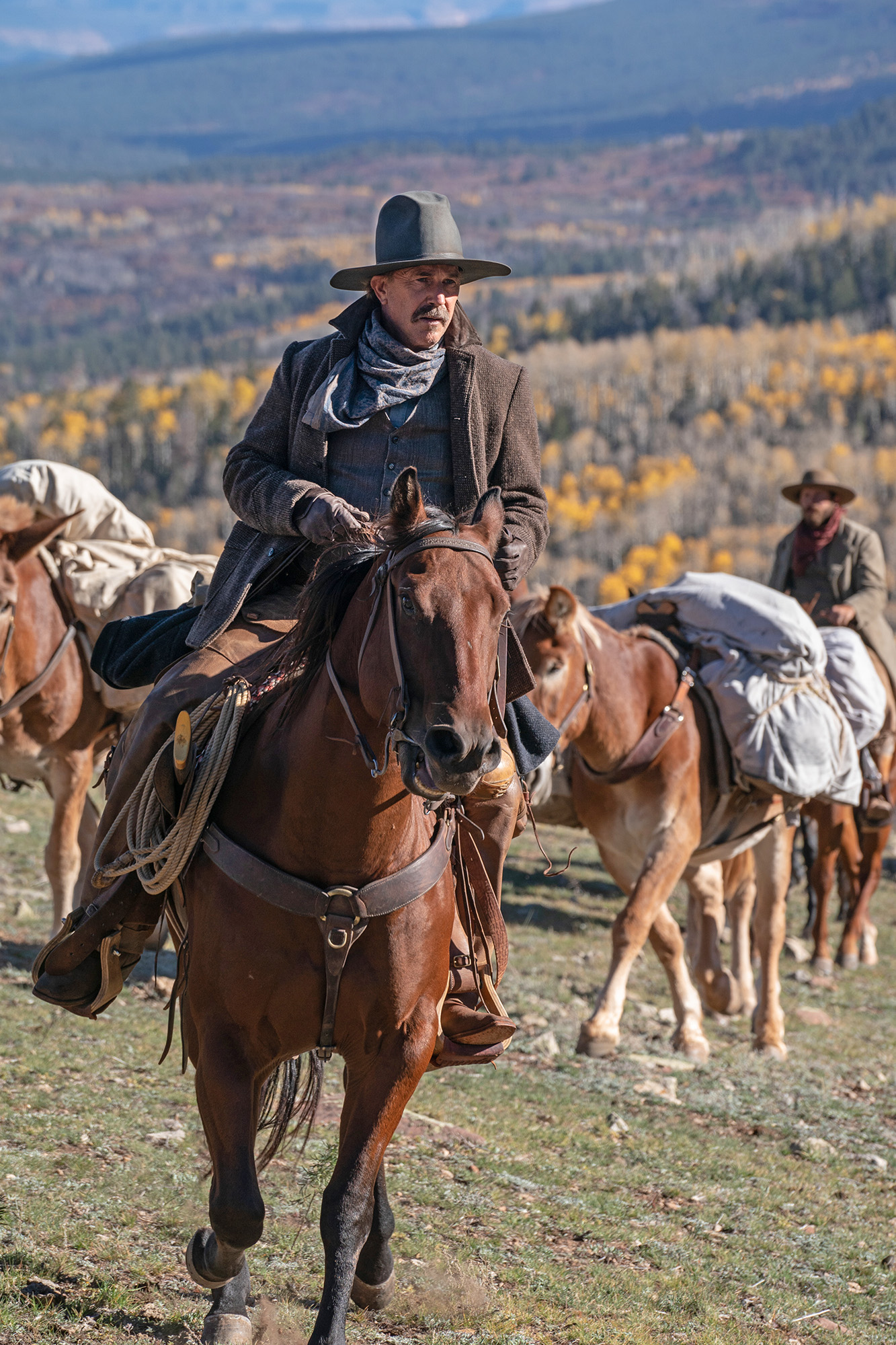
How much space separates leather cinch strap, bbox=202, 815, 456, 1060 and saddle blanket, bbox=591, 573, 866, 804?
5347 mm

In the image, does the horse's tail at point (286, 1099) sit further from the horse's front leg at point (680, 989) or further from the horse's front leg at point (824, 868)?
the horse's front leg at point (824, 868)

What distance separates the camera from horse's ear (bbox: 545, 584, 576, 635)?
26.2ft

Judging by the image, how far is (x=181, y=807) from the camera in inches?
174

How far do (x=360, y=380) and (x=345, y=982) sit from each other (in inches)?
81.1

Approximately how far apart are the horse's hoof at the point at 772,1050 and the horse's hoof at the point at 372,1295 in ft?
16.5

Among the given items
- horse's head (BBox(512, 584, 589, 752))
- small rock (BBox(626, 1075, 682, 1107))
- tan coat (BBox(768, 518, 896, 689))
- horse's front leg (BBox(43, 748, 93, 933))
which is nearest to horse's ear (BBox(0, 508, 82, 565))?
horse's front leg (BBox(43, 748, 93, 933))

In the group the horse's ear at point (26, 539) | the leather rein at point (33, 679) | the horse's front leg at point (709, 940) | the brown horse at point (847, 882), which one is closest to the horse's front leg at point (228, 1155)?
the horse's ear at point (26, 539)

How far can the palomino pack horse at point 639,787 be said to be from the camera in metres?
8.27

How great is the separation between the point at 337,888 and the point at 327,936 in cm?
14

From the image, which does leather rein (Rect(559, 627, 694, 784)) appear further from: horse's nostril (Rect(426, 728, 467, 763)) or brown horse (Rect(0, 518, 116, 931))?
horse's nostril (Rect(426, 728, 467, 763))

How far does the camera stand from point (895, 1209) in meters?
6.66

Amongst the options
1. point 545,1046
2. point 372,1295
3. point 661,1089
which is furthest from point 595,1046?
point 372,1295

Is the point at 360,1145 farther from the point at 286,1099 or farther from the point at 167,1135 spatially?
the point at 167,1135

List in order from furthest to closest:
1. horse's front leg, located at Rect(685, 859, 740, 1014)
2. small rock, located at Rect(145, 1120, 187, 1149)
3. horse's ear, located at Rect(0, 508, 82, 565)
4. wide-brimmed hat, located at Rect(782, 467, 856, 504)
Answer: wide-brimmed hat, located at Rect(782, 467, 856, 504), horse's front leg, located at Rect(685, 859, 740, 1014), horse's ear, located at Rect(0, 508, 82, 565), small rock, located at Rect(145, 1120, 187, 1149)
